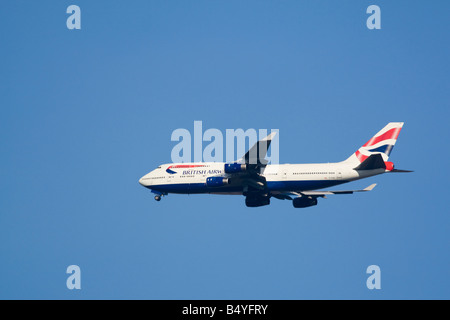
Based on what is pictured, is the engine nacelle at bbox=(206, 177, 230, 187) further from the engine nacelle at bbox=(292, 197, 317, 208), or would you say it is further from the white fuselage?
the engine nacelle at bbox=(292, 197, 317, 208)

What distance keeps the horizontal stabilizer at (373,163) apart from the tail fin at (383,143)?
153 inches

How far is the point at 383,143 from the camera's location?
82.8m

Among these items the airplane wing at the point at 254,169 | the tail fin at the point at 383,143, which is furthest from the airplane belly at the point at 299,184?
the tail fin at the point at 383,143

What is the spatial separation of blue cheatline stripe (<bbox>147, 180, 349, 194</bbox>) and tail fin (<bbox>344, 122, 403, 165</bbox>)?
4.08 meters

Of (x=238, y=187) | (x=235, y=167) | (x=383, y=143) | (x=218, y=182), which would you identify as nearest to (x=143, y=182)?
(x=218, y=182)

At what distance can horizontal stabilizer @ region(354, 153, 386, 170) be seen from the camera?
77.2 metres

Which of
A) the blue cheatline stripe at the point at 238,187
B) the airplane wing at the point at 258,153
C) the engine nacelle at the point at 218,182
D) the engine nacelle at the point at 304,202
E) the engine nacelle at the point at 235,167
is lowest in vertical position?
the engine nacelle at the point at 304,202

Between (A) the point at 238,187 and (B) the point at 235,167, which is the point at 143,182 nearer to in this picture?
(A) the point at 238,187

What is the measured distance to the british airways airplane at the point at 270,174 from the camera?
79.3 meters

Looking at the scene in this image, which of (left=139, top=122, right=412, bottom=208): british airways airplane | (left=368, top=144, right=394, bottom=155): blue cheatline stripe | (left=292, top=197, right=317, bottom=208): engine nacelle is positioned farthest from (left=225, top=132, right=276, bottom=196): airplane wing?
(left=368, top=144, right=394, bottom=155): blue cheatline stripe

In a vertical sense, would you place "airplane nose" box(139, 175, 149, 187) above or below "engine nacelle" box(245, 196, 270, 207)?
above

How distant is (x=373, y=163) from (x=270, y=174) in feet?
37.2

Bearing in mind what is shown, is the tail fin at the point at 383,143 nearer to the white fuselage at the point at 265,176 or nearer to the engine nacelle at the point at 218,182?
the white fuselage at the point at 265,176
